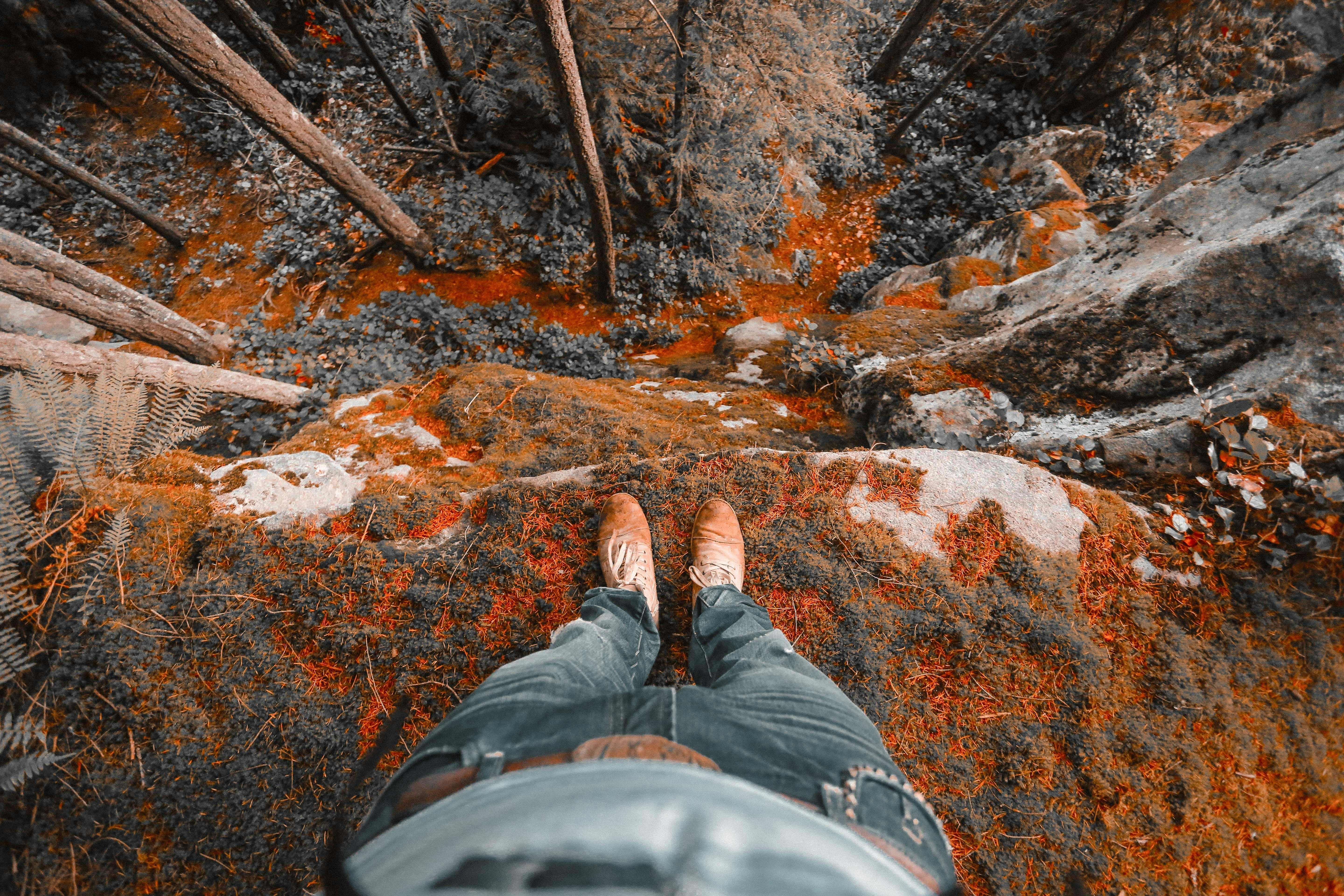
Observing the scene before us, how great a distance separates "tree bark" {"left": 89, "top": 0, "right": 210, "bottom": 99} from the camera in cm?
499

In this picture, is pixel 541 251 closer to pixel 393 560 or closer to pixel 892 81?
pixel 393 560

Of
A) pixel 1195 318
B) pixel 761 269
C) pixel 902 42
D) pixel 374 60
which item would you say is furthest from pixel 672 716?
pixel 902 42

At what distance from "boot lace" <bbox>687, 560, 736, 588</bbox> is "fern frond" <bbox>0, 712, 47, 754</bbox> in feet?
8.70

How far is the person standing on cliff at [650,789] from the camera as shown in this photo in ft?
3.18

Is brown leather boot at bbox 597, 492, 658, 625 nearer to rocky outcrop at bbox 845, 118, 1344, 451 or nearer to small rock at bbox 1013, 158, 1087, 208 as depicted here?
rocky outcrop at bbox 845, 118, 1344, 451

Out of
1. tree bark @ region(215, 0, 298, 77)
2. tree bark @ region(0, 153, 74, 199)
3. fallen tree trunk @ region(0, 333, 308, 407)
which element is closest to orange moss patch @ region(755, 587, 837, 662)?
fallen tree trunk @ region(0, 333, 308, 407)

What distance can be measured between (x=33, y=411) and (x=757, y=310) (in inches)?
294

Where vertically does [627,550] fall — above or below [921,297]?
below

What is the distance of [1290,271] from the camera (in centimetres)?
281

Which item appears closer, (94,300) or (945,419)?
(945,419)

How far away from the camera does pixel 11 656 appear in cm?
177

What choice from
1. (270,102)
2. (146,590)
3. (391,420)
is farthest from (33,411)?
(270,102)

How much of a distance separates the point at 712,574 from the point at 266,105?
604cm

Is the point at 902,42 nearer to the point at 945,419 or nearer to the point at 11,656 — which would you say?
the point at 945,419
